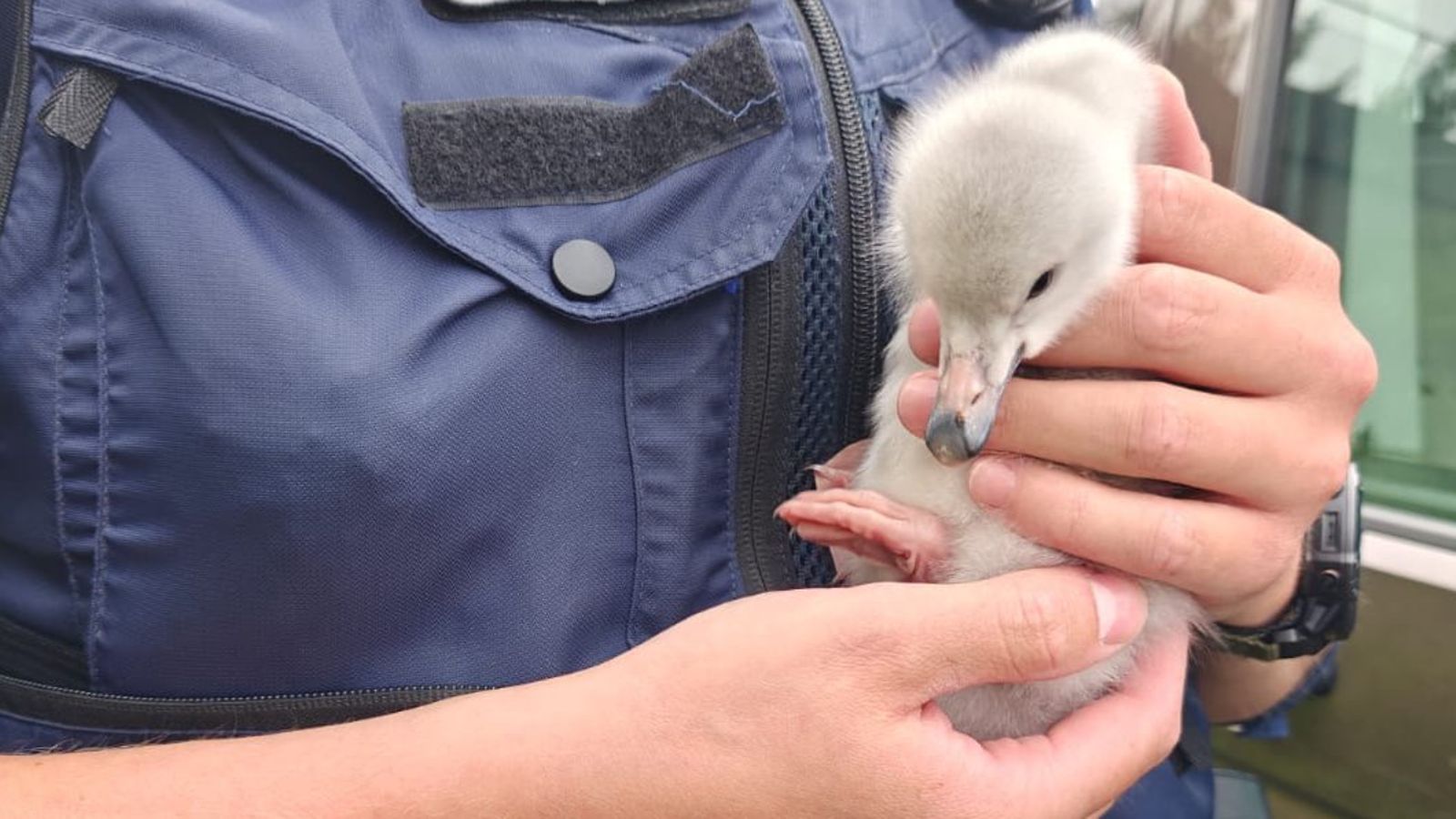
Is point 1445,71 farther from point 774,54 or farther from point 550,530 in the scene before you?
point 550,530

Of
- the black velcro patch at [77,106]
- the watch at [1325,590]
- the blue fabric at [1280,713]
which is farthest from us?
the blue fabric at [1280,713]

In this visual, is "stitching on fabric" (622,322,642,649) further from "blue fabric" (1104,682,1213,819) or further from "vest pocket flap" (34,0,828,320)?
"blue fabric" (1104,682,1213,819)

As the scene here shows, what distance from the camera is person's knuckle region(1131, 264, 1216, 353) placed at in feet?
2.88

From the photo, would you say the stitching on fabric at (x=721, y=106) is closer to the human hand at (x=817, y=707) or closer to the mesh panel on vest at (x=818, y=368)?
the mesh panel on vest at (x=818, y=368)

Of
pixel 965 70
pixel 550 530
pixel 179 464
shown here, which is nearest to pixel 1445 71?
pixel 965 70

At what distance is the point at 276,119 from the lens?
0.74 m

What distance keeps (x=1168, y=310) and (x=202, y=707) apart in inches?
30.7

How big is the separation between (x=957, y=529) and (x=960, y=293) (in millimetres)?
217

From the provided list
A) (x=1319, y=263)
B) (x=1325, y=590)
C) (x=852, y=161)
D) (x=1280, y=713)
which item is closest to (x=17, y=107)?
(x=852, y=161)

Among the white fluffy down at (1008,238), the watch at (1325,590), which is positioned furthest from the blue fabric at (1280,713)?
the white fluffy down at (1008,238)

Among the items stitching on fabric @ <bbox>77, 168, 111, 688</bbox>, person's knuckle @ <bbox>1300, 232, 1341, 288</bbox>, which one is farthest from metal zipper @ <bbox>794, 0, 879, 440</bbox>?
stitching on fabric @ <bbox>77, 168, 111, 688</bbox>

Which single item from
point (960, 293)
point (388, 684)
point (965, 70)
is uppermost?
point (965, 70)

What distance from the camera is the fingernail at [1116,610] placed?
874mm

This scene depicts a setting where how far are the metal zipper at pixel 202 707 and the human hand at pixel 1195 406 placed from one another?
47 cm
